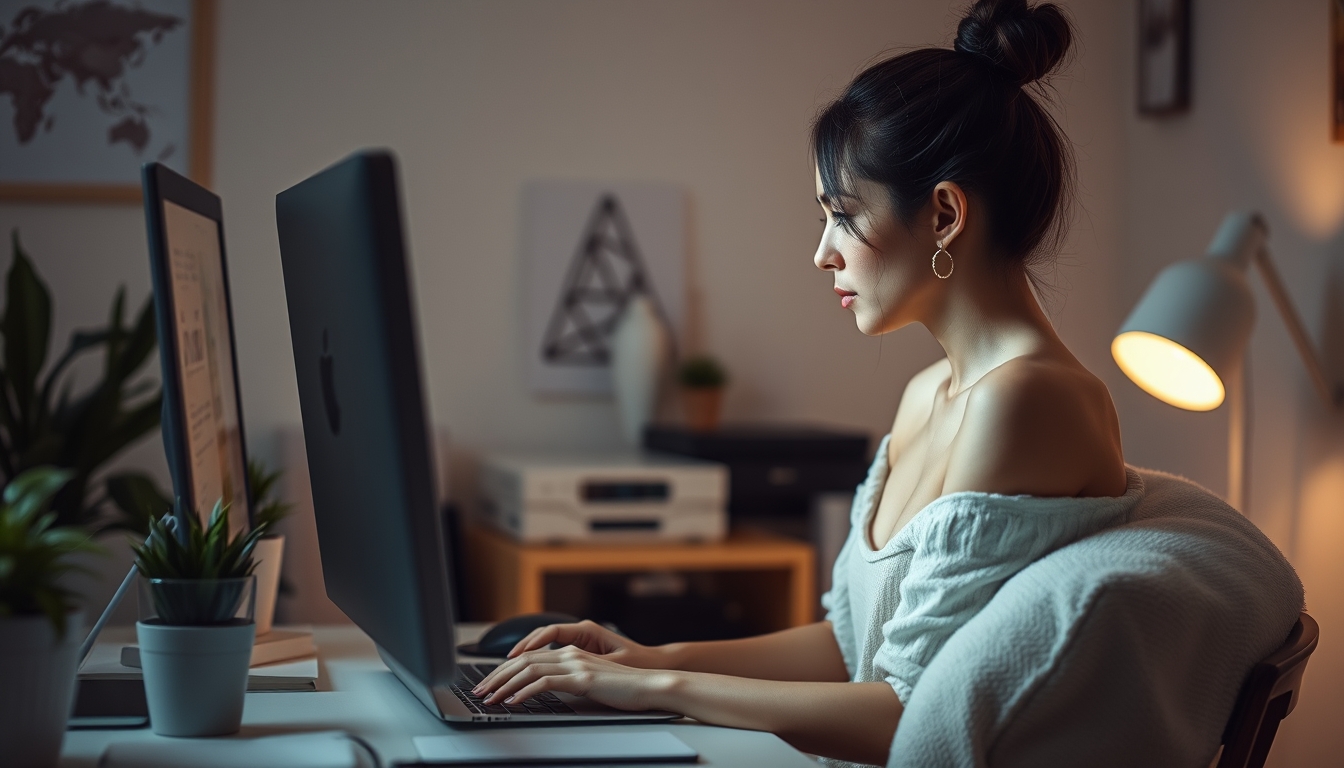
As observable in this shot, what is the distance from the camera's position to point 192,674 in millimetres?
879

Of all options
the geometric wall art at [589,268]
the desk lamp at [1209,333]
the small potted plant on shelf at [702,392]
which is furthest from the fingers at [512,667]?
the geometric wall art at [589,268]

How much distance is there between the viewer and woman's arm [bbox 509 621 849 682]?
1.25 meters

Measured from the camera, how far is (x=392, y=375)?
76 cm

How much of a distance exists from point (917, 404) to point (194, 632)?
88cm

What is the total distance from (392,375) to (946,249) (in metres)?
0.65

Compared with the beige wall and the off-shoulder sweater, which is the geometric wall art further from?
the off-shoulder sweater

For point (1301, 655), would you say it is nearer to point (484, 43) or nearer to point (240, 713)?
point (240, 713)

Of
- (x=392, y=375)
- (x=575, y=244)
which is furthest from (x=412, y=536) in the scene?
(x=575, y=244)

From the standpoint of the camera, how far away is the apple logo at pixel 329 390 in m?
0.94

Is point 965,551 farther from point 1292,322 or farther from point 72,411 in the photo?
point 72,411

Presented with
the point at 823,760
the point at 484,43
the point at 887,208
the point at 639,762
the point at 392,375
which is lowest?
the point at 823,760

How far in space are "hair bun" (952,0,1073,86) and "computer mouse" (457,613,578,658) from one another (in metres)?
0.71

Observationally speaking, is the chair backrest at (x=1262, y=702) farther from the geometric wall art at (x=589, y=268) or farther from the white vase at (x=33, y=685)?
the geometric wall art at (x=589, y=268)

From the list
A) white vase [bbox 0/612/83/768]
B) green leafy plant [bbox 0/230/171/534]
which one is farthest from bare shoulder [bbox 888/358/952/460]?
green leafy plant [bbox 0/230/171/534]
